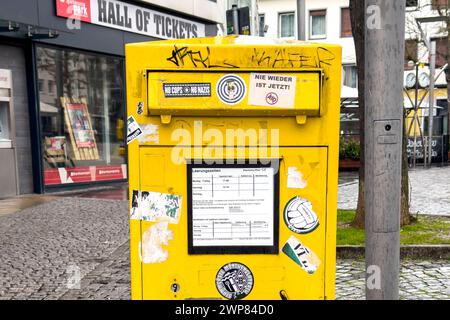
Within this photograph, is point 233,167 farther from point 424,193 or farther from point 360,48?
point 424,193

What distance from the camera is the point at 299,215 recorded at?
2314mm

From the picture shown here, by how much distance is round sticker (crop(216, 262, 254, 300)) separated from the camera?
234 cm

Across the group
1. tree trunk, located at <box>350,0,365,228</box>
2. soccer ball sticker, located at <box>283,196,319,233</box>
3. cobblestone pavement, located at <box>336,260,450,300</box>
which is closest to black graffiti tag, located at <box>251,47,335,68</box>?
soccer ball sticker, located at <box>283,196,319,233</box>

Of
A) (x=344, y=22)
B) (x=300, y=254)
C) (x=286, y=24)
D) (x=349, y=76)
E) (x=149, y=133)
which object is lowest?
(x=300, y=254)

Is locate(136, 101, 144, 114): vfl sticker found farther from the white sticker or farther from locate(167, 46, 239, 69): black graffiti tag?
the white sticker

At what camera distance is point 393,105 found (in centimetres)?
237

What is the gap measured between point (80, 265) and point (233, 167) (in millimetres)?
3456

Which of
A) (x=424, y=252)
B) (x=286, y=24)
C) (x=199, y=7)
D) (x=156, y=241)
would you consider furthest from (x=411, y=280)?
(x=286, y=24)

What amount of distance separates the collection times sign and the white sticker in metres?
9.10

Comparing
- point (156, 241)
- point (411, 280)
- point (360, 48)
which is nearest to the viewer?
point (156, 241)

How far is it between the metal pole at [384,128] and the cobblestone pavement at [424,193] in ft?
18.8

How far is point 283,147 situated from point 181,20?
475 inches

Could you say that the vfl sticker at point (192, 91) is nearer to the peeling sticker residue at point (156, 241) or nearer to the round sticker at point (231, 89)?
the round sticker at point (231, 89)

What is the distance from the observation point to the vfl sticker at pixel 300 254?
7.63ft
